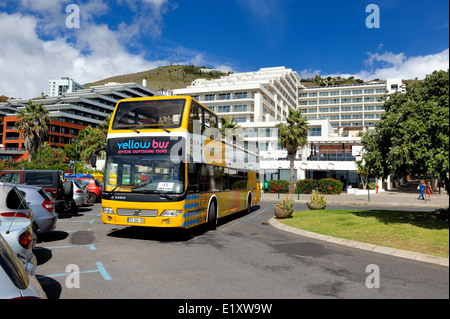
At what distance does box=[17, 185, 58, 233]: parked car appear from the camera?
8320mm

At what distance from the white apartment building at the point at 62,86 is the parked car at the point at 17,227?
19307 cm

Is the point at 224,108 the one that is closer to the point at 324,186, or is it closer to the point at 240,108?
the point at 240,108

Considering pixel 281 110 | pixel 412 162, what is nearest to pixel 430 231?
pixel 412 162

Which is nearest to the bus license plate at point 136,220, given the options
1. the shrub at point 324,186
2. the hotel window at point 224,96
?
the shrub at point 324,186

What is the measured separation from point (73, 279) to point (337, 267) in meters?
5.06

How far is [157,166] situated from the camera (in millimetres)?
9188

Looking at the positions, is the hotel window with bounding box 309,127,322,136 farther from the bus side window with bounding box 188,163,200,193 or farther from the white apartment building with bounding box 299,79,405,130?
the bus side window with bounding box 188,163,200,193

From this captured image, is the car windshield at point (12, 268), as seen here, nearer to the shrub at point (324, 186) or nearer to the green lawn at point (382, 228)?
the green lawn at point (382, 228)

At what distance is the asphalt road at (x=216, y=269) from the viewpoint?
484 centimetres

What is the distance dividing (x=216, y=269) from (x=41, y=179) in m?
10.5

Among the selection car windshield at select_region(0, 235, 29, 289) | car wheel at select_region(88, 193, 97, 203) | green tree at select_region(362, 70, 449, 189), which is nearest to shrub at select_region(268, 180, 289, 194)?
car wheel at select_region(88, 193, 97, 203)

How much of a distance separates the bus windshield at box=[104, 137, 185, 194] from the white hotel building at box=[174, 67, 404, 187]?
25.0 ft

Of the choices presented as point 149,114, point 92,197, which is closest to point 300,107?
point 92,197

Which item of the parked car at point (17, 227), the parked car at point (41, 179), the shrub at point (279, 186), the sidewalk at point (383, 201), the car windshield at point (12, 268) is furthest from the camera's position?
the shrub at point (279, 186)
